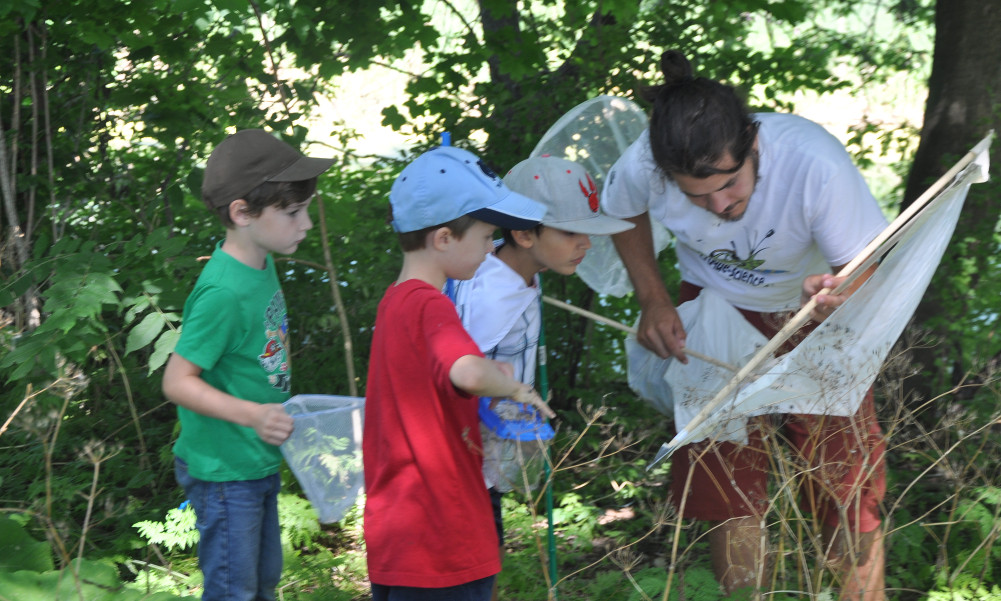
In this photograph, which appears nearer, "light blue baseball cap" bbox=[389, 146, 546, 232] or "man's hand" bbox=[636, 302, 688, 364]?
"light blue baseball cap" bbox=[389, 146, 546, 232]

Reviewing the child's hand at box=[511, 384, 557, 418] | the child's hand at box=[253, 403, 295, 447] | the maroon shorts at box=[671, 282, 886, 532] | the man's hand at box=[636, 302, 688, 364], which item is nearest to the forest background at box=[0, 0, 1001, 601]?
the maroon shorts at box=[671, 282, 886, 532]

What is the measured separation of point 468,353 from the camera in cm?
194

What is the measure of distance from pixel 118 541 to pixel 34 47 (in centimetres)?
241

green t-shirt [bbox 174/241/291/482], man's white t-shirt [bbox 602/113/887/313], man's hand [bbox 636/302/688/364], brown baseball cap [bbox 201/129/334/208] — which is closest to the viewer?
green t-shirt [bbox 174/241/291/482]

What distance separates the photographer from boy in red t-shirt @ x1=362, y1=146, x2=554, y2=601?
6.70ft

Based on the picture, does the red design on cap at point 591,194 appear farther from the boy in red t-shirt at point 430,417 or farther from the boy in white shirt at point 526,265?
the boy in red t-shirt at point 430,417

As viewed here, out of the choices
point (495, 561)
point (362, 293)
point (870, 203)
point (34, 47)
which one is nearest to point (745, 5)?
point (870, 203)

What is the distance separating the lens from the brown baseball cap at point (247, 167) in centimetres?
243

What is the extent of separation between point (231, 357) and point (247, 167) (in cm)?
49

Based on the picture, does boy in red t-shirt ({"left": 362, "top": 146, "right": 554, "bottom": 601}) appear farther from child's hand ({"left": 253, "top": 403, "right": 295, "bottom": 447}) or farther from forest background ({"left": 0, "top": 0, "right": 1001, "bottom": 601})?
forest background ({"left": 0, "top": 0, "right": 1001, "bottom": 601})

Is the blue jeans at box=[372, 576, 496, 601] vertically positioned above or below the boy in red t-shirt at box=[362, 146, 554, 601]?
below

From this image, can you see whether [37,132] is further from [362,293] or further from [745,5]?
[745,5]

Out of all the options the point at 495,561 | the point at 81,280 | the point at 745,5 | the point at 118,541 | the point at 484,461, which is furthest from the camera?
the point at 745,5

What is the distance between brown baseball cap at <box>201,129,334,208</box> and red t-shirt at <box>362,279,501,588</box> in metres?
0.56
